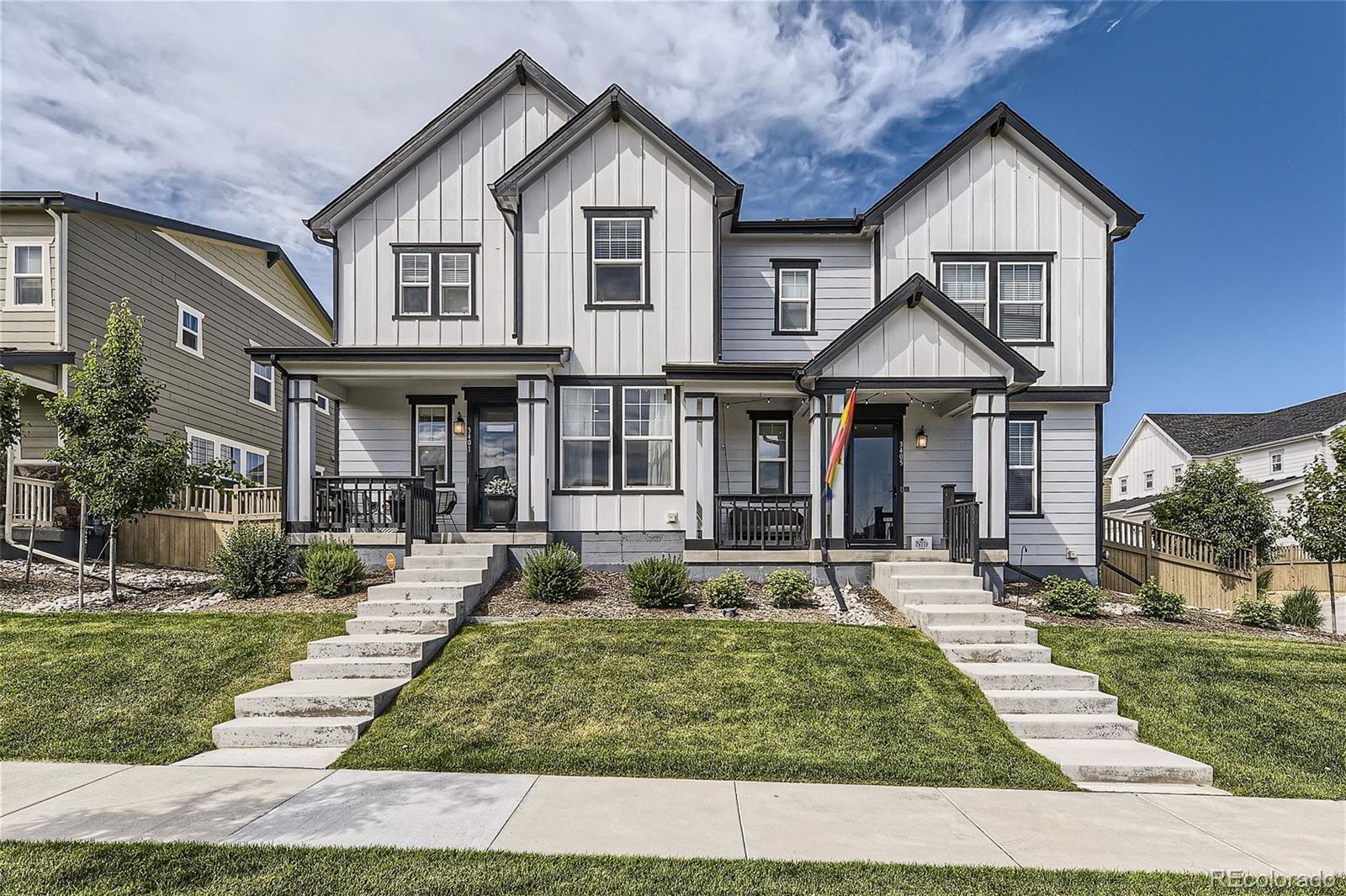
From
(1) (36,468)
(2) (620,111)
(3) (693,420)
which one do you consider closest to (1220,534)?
(3) (693,420)

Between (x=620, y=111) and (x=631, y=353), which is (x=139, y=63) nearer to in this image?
(x=620, y=111)

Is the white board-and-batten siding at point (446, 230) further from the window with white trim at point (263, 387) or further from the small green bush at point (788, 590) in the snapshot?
the window with white trim at point (263, 387)

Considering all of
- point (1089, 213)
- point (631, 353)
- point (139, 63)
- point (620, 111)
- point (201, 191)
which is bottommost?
point (631, 353)

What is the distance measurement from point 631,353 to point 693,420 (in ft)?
5.98

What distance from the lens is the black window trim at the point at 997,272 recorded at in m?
12.8

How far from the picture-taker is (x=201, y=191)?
23.5 m

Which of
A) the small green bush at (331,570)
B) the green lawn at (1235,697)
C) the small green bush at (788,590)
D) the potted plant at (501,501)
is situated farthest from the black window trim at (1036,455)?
the small green bush at (331,570)

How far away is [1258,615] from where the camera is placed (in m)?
10.8

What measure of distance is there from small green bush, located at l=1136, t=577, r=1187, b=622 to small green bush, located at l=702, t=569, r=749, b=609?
6.36 meters

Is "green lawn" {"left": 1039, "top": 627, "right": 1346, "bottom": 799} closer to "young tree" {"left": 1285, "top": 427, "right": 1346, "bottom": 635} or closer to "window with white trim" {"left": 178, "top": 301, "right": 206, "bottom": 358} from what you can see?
"young tree" {"left": 1285, "top": 427, "right": 1346, "bottom": 635}

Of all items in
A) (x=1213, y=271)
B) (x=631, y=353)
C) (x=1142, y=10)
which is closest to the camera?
(x=631, y=353)

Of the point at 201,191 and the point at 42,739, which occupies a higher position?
the point at 201,191

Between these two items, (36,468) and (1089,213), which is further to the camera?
(1089,213)

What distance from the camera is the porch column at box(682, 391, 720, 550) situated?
11.3 m
